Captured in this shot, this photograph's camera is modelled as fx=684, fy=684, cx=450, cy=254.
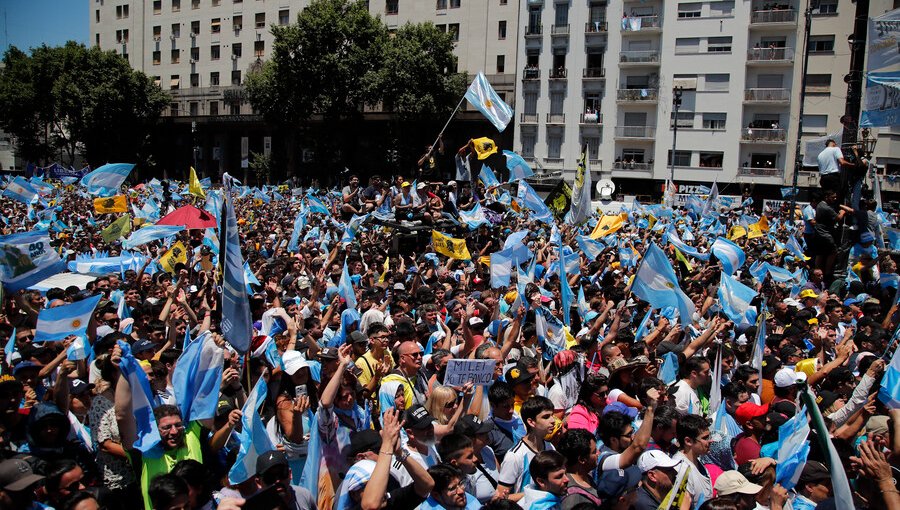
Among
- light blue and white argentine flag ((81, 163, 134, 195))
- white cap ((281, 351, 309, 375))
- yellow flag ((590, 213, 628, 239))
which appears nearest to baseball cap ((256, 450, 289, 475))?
white cap ((281, 351, 309, 375))

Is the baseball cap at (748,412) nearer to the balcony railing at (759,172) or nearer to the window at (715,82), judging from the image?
the balcony railing at (759,172)

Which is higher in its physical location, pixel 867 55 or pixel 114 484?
pixel 867 55

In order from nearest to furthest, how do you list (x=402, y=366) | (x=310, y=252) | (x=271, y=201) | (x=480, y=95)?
(x=402, y=366)
(x=310, y=252)
(x=480, y=95)
(x=271, y=201)

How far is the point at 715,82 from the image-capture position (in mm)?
42562

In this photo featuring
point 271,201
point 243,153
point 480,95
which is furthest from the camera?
point 243,153

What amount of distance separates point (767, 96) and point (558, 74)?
1305cm

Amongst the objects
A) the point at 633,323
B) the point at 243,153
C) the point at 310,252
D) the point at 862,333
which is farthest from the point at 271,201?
the point at 243,153

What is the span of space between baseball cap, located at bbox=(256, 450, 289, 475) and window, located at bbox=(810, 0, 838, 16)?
150 ft

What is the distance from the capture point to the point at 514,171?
1781 cm

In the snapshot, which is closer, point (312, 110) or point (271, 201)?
point (271, 201)

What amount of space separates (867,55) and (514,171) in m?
9.16

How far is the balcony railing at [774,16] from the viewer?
4081 centimetres

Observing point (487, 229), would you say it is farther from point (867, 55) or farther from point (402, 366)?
point (402, 366)

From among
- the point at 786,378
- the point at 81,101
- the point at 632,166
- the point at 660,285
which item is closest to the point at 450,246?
the point at 660,285
